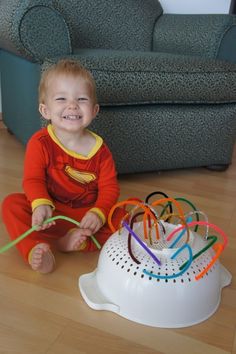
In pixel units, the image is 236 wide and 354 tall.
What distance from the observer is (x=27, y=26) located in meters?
1.10

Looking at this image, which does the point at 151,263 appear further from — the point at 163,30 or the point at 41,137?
the point at 163,30

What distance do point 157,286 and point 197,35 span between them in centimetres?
113

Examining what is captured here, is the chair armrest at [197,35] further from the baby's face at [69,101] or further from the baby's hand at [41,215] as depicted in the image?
the baby's hand at [41,215]

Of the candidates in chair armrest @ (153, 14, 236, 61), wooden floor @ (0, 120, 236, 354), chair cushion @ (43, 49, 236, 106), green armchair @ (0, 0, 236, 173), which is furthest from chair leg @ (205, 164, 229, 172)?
wooden floor @ (0, 120, 236, 354)

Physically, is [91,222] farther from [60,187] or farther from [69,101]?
[69,101]

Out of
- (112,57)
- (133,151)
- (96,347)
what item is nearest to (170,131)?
(133,151)

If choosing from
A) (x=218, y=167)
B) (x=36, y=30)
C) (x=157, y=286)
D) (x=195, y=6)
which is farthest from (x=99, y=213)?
(x=195, y=6)

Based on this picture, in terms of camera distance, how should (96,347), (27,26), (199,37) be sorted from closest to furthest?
(96,347) < (27,26) < (199,37)

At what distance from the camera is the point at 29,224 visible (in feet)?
2.76

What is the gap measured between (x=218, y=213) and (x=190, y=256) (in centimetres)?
48

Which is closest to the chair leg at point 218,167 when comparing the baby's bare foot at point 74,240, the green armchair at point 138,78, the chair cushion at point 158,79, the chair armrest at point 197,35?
the green armchair at point 138,78

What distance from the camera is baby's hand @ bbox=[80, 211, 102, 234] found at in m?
0.83

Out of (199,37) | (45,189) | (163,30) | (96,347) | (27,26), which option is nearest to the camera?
(96,347)

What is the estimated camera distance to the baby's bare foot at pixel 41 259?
2.55ft
